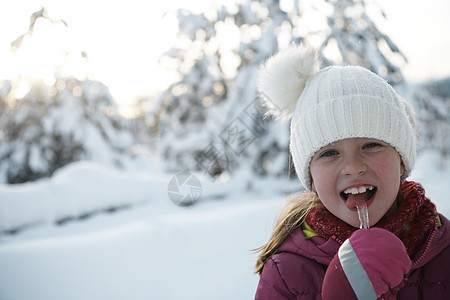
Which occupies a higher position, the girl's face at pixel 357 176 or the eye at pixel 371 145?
the eye at pixel 371 145

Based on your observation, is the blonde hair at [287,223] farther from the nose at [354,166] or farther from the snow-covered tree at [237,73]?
the snow-covered tree at [237,73]

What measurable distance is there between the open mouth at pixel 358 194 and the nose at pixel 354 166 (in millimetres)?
60

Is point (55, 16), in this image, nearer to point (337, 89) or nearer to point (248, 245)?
point (248, 245)

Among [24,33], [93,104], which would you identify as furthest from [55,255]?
[93,104]

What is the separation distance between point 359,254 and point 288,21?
4.70m

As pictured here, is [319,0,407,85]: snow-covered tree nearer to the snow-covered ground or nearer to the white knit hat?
the snow-covered ground

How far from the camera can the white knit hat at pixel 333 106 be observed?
1.16 m

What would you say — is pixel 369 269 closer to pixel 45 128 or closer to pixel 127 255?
pixel 127 255

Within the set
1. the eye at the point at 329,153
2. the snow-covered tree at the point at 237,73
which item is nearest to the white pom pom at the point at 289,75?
the eye at the point at 329,153

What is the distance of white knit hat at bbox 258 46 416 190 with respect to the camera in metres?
1.16

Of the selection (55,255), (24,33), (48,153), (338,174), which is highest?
(24,33)

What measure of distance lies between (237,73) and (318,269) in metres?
4.53

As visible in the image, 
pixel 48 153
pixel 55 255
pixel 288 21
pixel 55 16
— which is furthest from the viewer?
pixel 48 153

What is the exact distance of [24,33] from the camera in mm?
3369
